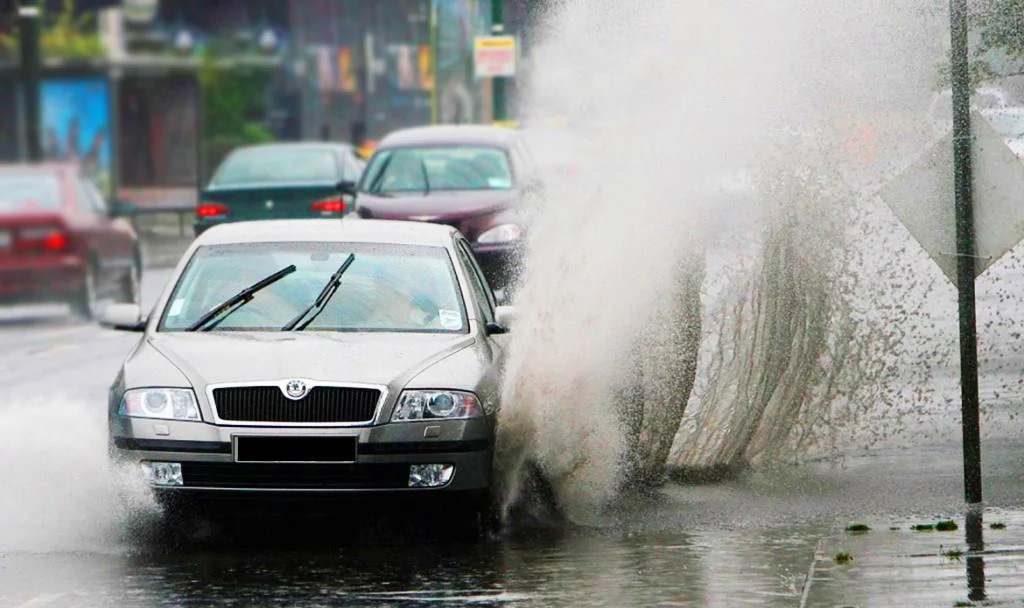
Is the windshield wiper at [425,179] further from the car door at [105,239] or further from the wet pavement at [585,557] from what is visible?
the wet pavement at [585,557]

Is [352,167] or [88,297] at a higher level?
[352,167]

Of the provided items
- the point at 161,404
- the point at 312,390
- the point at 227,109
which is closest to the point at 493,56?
the point at 227,109

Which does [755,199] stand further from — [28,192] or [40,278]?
[28,192]

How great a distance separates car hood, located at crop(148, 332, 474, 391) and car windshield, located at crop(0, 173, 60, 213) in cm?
1405

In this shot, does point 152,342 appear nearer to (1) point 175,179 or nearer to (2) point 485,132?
(2) point 485,132

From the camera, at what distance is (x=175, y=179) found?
52.8m

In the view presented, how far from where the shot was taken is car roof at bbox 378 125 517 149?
23406 millimetres

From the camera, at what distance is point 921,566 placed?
8711 millimetres

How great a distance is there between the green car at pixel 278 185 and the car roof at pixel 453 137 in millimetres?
728

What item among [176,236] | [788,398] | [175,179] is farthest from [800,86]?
[175,179]

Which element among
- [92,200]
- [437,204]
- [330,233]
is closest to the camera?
[330,233]

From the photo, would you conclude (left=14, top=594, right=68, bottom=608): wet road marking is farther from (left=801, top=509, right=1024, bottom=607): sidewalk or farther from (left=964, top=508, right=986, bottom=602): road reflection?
(left=964, top=508, right=986, bottom=602): road reflection

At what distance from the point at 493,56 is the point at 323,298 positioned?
2678 cm

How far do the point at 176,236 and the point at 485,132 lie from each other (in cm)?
1812
